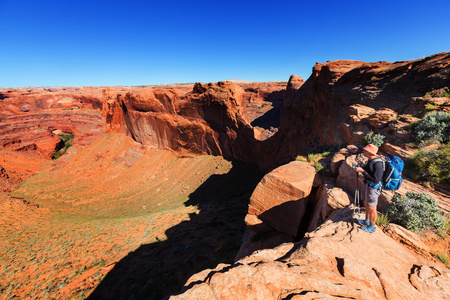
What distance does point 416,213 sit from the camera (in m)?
3.79

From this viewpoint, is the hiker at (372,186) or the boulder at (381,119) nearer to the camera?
the hiker at (372,186)

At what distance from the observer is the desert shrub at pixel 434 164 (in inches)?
188

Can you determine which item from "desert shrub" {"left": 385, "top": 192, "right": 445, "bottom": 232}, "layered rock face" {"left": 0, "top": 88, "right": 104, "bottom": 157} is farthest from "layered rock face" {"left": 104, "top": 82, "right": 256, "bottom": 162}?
"desert shrub" {"left": 385, "top": 192, "right": 445, "bottom": 232}

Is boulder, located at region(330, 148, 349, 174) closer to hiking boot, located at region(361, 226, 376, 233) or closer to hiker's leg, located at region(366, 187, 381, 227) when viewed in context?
hiker's leg, located at region(366, 187, 381, 227)

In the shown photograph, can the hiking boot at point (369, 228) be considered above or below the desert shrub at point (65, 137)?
above

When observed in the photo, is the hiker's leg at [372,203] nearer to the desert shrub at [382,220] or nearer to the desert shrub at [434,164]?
the desert shrub at [382,220]

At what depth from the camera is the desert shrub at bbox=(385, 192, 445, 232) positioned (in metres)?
3.71

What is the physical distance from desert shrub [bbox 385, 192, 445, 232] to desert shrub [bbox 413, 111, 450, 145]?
10.3ft

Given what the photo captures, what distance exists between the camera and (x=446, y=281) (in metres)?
2.64

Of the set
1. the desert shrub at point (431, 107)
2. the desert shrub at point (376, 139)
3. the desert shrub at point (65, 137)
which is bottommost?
the desert shrub at point (65, 137)

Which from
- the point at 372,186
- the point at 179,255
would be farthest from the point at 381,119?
the point at 179,255

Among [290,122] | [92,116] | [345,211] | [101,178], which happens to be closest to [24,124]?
[92,116]

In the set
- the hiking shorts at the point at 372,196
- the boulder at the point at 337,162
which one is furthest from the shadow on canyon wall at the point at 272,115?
the hiking shorts at the point at 372,196

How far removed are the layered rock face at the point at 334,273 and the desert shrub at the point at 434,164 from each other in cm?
263
